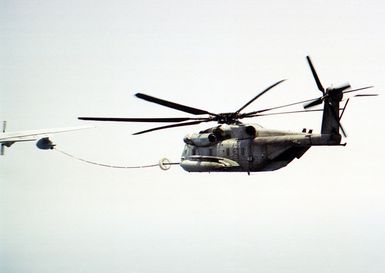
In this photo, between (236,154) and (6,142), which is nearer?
(236,154)

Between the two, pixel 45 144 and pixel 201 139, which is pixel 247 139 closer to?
pixel 201 139

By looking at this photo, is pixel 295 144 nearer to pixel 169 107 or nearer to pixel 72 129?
pixel 169 107

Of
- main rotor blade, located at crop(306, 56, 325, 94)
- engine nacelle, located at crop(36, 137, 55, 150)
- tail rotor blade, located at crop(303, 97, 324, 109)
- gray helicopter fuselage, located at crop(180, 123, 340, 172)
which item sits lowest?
gray helicopter fuselage, located at crop(180, 123, 340, 172)

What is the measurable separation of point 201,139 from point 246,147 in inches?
152

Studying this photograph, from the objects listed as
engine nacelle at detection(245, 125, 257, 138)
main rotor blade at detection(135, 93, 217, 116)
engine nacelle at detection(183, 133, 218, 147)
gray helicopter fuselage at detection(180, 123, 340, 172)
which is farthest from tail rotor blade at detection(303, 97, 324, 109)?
engine nacelle at detection(183, 133, 218, 147)

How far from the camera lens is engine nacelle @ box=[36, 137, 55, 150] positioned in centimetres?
3200

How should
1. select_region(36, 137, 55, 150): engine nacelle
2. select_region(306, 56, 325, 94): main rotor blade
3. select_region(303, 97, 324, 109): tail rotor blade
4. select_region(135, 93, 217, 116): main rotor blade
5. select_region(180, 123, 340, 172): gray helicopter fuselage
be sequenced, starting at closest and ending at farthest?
select_region(135, 93, 217, 116): main rotor blade < select_region(306, 56, 325, 94): main rotor blade < select_region(303, 97, 324, 109): tail rotor blade < select_region(180, 123, 340, 172): gray helicopter fuselage < select_region(36, 137, 55, 150): engine nacelle

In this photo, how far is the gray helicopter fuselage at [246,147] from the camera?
22312 millimetres

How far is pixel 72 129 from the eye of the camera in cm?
3584

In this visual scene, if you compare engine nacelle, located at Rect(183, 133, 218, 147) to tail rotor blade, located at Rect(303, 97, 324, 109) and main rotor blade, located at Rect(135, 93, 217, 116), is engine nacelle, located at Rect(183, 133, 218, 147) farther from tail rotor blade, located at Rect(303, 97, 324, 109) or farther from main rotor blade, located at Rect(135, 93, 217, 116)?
tail rotor blade, located at Rect(303, 97, 324, 109)

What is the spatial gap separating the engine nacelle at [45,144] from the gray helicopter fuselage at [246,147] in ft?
41.0

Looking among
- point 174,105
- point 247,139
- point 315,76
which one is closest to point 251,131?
point 247,139

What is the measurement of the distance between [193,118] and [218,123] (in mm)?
2638

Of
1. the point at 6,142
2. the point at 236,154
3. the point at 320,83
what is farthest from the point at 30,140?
the point at 320,83
